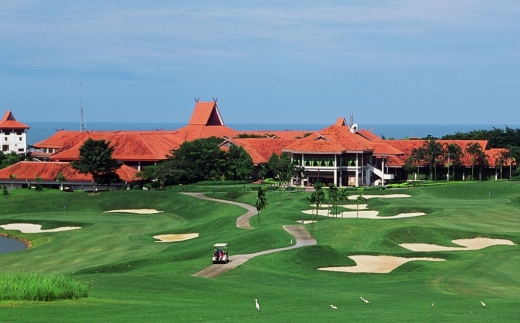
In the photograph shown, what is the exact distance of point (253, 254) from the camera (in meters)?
61.0

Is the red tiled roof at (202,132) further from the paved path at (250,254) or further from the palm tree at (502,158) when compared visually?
the paved path at (250,254)

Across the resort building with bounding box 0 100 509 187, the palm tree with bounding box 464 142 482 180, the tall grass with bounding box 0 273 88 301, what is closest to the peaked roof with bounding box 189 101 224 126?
the resort building with bounding box 0 100 509 187

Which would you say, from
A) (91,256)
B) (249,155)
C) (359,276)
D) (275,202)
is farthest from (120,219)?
(359,276)

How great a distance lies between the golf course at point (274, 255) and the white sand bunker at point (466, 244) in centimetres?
14

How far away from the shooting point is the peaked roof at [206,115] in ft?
577

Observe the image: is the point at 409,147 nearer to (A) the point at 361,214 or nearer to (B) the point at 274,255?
(A) the point at 361,214

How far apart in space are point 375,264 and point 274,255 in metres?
6.16

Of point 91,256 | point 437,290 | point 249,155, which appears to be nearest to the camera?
point 437,290

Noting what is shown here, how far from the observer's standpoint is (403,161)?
141875 millimetres

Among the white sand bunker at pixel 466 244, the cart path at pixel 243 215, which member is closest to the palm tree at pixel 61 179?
the cart path at pixel 243 215

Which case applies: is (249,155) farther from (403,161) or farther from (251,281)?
(251,281)

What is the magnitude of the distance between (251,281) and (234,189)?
227 ft

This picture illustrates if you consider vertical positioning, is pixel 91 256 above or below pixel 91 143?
below

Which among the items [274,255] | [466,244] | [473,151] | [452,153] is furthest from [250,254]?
[473,151]
